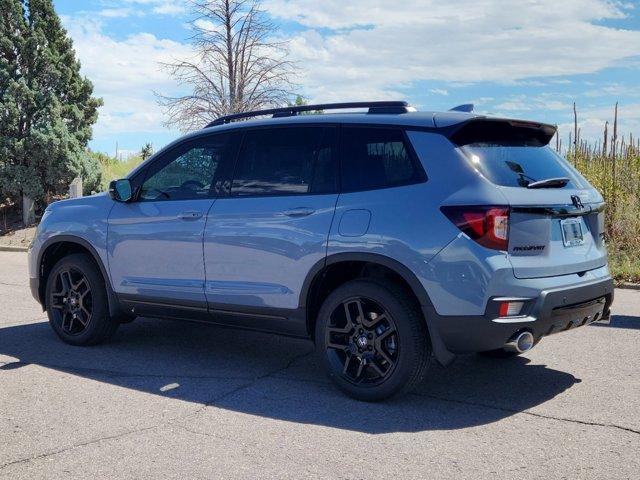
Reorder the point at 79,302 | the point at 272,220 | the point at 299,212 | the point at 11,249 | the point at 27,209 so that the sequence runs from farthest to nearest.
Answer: the point at 27,209 < the point at 11,249 < the point at 79,302 < the point at 272,220 < the point at 299,212

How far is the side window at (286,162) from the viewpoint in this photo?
539 centimetres

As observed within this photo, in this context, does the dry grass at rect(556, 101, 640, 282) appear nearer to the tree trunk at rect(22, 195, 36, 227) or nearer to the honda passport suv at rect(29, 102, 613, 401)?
the honda passport suv at rect(29, 102, 613, 401)

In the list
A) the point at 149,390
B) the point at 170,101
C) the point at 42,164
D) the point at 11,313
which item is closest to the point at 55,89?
the point at 42,164

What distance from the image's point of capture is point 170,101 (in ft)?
80.4

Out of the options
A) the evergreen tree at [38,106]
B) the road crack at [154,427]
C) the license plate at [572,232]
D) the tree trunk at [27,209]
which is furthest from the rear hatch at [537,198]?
the tree trunk at [27,209]

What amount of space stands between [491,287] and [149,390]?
245 cm

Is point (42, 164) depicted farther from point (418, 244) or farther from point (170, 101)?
point (418, 244)

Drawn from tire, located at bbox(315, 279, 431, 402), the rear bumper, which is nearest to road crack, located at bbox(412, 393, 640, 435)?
tire, located at bbox(315, 279, 431, 402)

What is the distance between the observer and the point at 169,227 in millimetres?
6039

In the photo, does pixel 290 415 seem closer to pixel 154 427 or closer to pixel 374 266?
pixel 154 427

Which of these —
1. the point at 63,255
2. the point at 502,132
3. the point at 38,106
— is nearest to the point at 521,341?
the point at 502,132

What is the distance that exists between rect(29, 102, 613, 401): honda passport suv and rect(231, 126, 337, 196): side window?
11mm

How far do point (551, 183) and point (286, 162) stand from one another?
1.81 m

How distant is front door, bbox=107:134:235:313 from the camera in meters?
5.91
